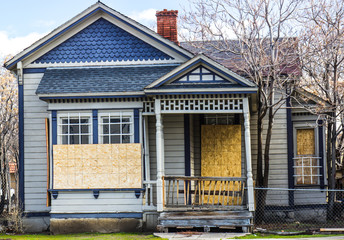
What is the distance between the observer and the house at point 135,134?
1575 cm

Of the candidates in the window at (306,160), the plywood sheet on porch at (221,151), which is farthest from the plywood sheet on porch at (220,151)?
the window at (306,160)

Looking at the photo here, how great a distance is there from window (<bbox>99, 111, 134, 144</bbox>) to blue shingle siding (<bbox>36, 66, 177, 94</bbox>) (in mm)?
785

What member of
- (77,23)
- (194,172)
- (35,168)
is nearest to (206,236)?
(194,172)

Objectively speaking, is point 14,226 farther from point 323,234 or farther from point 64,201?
point 323,234

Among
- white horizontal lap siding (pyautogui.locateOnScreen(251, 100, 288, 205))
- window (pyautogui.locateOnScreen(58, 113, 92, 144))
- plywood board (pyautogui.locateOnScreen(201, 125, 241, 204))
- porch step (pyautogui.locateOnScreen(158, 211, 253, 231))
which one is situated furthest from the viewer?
white horizontal lap siding (pyautogui.locateOnScreen(251, 100, 288, 205))

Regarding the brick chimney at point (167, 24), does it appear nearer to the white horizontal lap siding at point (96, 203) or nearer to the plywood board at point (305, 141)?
the plywood board at point (305, 141)

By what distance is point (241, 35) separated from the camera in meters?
18.2

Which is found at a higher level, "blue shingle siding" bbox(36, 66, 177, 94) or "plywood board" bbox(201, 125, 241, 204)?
"blue shingle siding" bbox(36, 66, 177, 94)

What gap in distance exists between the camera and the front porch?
49.4ft

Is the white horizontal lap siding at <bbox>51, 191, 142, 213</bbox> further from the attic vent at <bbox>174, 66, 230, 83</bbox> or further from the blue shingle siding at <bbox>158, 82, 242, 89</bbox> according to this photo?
the attic vent at <bbox>174, 66, 230, 83</bbox>

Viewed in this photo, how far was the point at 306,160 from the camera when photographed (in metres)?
19.2

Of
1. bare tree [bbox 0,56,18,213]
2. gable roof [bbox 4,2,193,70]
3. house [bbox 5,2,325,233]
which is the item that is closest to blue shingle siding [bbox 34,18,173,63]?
house [bbox 5,2,325,233]

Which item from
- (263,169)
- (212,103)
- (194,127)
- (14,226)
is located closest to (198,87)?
(212,103)

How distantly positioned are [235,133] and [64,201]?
19.9 ft
